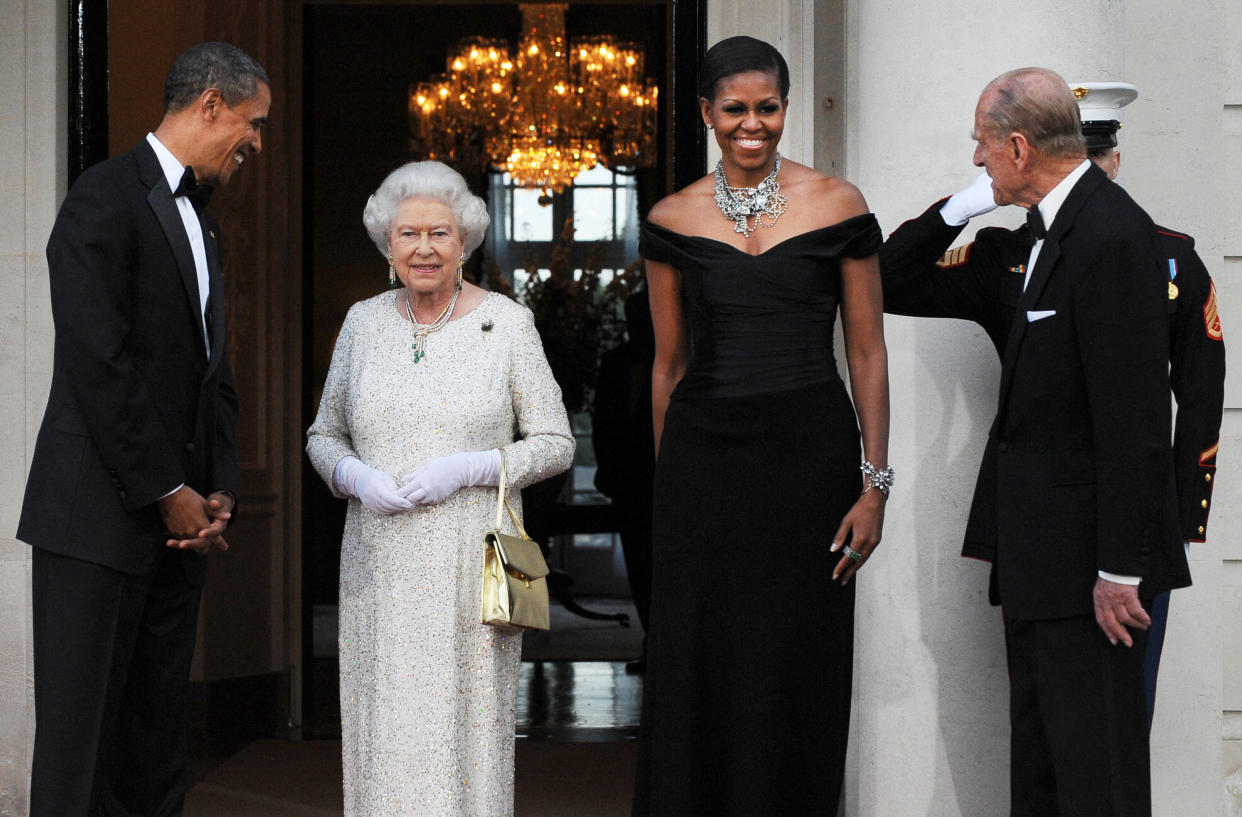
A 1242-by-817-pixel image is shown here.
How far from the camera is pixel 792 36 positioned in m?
4.44

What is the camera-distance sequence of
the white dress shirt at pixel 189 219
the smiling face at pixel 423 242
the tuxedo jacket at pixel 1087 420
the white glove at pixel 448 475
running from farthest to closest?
the smiling face at pixel 423 242
the white glove at pixel 448 475
the white dress shirt at pixel 189 219
the tuxedo jacket at pixel 1087 420

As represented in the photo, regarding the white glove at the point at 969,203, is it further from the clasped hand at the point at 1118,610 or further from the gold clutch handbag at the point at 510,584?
the gold clutch handbag at the point at 510,584

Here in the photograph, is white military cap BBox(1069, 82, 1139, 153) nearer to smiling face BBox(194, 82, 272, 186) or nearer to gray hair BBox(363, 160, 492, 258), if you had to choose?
gray hair BBox(363, 160, 492, 258)

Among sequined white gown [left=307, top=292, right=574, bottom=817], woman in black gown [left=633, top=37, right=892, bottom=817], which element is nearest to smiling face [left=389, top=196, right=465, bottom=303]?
sequined white gown [left=307, top=292, right=574, bottom=817]

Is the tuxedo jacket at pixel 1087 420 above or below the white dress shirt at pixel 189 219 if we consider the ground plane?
below

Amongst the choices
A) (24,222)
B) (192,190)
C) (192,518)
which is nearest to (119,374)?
(192,518)

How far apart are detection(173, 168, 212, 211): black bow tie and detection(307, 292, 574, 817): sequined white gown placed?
0.52 m

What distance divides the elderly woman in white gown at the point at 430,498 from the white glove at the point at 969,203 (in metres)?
1.00

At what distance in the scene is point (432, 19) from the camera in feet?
36.8

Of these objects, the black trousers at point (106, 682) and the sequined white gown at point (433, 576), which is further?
the sequined white gown at point (433, 576)

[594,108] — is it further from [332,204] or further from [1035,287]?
[1035,287]

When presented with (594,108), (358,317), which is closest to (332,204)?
(594,108)

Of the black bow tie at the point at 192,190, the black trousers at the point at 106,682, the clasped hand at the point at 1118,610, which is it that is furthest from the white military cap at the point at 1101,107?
the black trousers at the point at 106,682

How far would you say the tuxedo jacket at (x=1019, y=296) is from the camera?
9.90 feet
